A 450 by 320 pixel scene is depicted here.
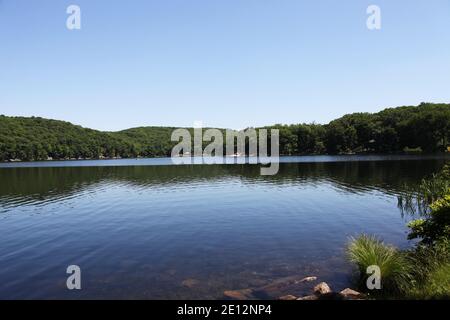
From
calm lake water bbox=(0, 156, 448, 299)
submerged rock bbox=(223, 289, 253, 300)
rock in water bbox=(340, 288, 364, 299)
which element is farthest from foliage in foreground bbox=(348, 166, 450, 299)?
submerged rock bbox=(223, 289, 253, 300)

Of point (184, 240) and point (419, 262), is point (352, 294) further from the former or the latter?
point (184, 240)

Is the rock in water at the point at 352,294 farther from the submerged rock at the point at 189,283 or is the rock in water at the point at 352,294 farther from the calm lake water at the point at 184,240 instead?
the submerged rock at the point at 189,283

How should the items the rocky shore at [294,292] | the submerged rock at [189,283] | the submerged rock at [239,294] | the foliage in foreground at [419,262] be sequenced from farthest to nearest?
the submerged rock at [189,283], the submerged rock at [239,294], the rocky shore at [294,292], the foliage in foreground at [419,262]

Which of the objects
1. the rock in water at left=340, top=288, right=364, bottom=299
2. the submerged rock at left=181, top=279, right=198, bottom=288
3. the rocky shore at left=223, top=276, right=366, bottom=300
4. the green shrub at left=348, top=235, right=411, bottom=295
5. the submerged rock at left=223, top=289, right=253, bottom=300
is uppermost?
the green shrub at left=348, top=235, right=411, bottom=295

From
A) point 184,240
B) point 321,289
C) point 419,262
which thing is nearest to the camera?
point 321,289

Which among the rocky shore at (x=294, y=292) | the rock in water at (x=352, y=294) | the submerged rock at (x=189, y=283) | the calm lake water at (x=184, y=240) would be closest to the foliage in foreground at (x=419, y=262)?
the rock in water at (x=352, y=294)

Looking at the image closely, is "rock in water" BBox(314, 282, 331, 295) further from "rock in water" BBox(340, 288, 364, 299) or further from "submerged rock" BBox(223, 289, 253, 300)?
"submerged rock" BBox(223, 289, 253, 300)

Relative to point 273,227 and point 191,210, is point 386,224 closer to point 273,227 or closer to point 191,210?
point 273,227

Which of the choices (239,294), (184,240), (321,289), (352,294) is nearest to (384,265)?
(352,294)

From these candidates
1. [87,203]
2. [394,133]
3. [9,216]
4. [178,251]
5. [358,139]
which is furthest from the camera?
[358,139]

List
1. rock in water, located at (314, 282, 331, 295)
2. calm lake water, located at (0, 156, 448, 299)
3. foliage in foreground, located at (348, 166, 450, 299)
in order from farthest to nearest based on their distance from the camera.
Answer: calm lake water, located at (0, 156, 448, 299)
rock in water, located at (314, 282, 331, 295)
foliage in foreground, located at (348, 166, 450, 299)

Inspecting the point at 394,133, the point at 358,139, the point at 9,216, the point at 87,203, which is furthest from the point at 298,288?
the point at 358,139

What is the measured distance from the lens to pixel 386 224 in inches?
1167

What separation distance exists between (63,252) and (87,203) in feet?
75.2
